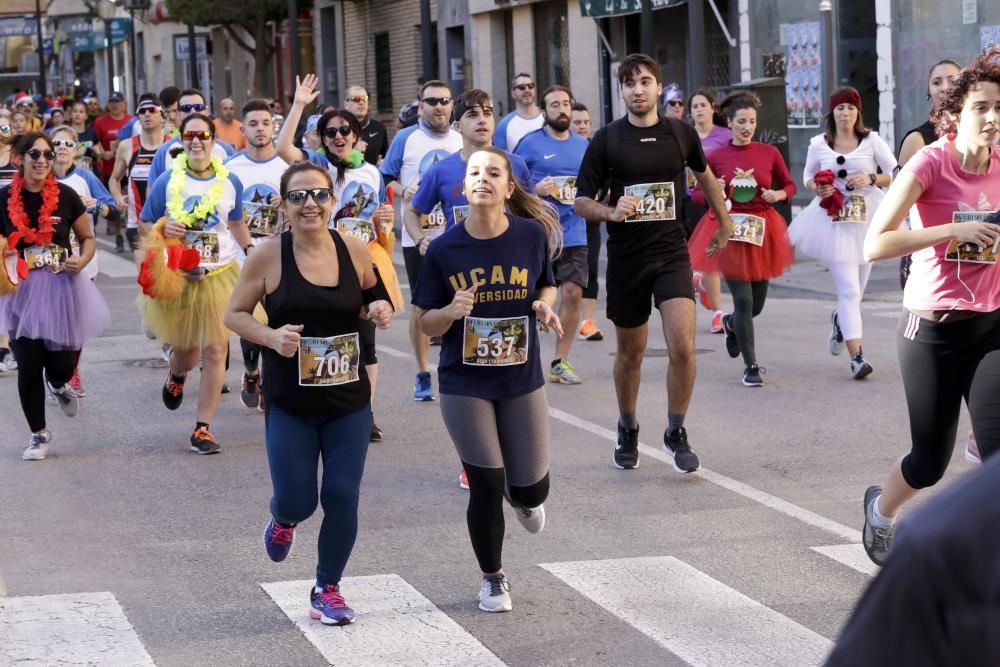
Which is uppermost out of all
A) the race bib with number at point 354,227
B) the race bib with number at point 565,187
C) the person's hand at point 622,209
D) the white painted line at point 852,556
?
the race bib with number at point 565,187

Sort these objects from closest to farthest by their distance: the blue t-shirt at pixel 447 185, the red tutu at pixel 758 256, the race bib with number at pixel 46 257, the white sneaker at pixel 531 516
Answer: the white sneaker at pixel 531 516, the blue t-shirt at pixel 447 185, the race bib with number at pixel 46 257, the red tutu at pixel 758 256

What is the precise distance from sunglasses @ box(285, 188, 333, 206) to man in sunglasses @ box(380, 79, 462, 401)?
453 centimetres

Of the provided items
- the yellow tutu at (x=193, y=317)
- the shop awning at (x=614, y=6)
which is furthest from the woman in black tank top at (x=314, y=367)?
the shop awning at (x=614, y=6)

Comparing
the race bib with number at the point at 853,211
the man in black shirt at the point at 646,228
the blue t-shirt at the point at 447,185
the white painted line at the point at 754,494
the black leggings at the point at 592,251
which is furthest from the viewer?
the black leggings at the point at 592,251

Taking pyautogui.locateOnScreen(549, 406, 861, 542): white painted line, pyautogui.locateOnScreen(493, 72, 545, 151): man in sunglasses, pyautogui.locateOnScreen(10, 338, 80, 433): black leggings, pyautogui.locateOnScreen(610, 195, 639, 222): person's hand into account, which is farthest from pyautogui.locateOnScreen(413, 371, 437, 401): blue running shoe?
pyautogui.locateOnScreen(610, 195, 639, 222): person's hand

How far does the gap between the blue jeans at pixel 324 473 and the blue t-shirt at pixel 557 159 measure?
228 inches

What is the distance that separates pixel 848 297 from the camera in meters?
10.9

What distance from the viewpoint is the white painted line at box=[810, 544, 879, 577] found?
20.6ft

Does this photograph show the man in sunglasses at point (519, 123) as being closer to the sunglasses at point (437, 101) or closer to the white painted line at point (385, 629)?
the sunglasses at point (437, 101)

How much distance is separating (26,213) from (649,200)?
3.63 meters

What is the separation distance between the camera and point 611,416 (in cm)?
989

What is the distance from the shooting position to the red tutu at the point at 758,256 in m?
11.0

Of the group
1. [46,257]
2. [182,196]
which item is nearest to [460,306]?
[182,196]

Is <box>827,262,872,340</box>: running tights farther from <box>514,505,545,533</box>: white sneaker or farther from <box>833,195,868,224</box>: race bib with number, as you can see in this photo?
<box>514,505,545,533</box>: white sneaker
